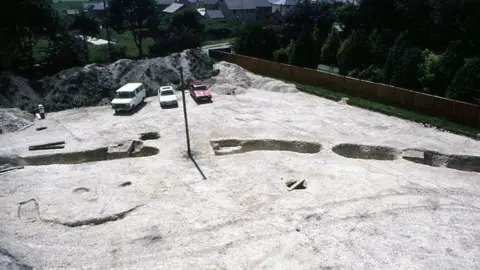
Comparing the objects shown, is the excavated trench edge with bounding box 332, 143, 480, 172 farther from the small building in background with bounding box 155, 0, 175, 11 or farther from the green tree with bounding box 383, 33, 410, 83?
the small building in background with bounding box 155, 0, 175, 11

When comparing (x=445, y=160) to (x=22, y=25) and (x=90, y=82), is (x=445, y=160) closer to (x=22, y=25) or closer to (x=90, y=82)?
(x=90, y=82)

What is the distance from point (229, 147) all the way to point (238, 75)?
54.8 feet

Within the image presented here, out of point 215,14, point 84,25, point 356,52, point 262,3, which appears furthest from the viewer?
point 262,3

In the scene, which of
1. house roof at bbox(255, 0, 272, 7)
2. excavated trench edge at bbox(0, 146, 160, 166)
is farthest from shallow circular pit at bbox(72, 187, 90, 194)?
house roof at bbox(255, 0, 272, 7)

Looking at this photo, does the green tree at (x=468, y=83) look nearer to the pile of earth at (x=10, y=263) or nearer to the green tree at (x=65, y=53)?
the pile of earth at (x=10, y=263)

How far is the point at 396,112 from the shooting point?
90.8 feet

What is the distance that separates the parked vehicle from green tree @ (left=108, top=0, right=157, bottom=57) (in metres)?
19.3

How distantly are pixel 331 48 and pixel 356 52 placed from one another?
539 centimetres

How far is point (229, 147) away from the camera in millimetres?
23438

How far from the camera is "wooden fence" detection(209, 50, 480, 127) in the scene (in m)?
25.4

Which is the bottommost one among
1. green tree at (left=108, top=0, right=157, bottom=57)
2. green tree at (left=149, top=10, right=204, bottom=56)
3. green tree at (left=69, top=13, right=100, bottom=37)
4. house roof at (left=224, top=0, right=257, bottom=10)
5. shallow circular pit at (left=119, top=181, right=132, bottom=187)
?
shallow circular pit at (left=119, top=181, right=132, bottom=187)

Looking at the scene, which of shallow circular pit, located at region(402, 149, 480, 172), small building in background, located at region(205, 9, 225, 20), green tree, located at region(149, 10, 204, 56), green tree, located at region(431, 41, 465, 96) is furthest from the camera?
small building in background, located at region(205, 9, 225, 20)

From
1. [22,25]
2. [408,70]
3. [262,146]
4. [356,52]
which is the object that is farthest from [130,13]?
[408,70]

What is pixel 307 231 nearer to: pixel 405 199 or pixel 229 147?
pixel 405 199
